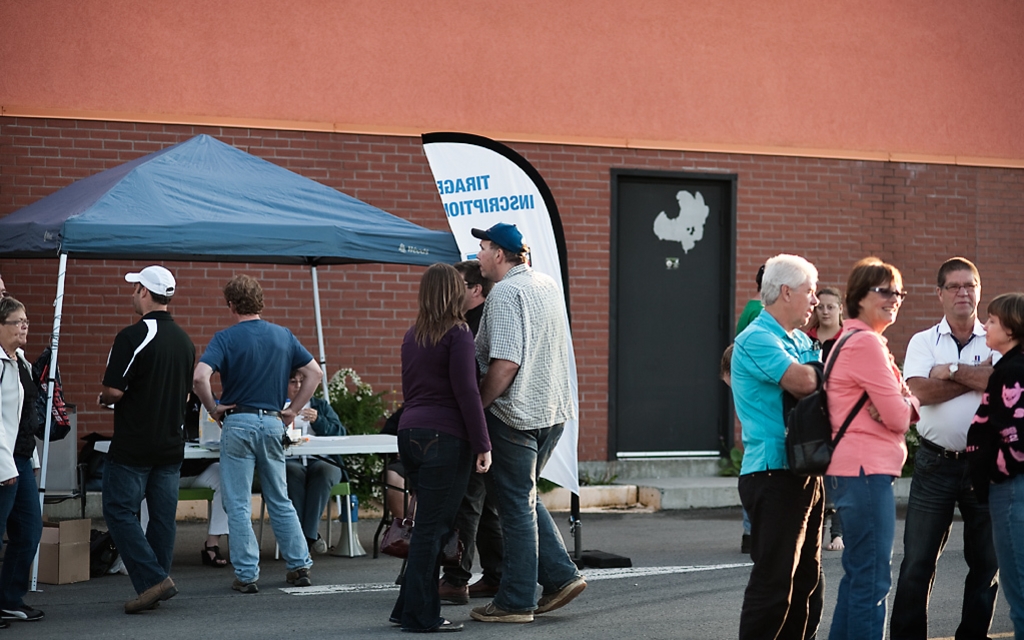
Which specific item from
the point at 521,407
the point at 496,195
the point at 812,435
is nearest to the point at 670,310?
the point at 496,195

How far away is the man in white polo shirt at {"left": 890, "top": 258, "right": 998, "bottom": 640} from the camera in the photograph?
5.88 metres

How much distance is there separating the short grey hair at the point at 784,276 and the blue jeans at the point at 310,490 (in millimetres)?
4700

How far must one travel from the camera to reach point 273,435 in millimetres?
7988

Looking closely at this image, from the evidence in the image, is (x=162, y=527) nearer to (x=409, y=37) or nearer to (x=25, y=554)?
(x=25, y=554)

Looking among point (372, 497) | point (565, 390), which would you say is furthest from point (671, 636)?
point (372, 497)

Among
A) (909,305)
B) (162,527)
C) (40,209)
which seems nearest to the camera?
(162,527)

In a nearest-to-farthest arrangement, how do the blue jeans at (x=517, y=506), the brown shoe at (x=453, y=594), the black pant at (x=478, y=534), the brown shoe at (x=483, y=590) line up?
1. the blue jeans at (x=517, y=506)
2. the black pant at (x=478, y=534)
3. the brown shoe at (x=453, y=594)
4. the brown shoe at (x=483, y=590)

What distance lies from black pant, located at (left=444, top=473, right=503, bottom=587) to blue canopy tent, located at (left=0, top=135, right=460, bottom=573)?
85.4 inches

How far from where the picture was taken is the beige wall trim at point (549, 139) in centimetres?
1163

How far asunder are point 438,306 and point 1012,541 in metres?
2.98

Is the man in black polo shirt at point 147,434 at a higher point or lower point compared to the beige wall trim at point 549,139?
lower

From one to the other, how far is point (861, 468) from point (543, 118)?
851 cm

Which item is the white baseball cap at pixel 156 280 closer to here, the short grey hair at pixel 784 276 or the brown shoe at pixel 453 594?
the brown shoe at pixel 453 594

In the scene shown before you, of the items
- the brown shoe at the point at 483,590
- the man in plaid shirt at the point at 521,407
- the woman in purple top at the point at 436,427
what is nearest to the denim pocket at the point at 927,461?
the man in plaid shirt at the point at 521,407
